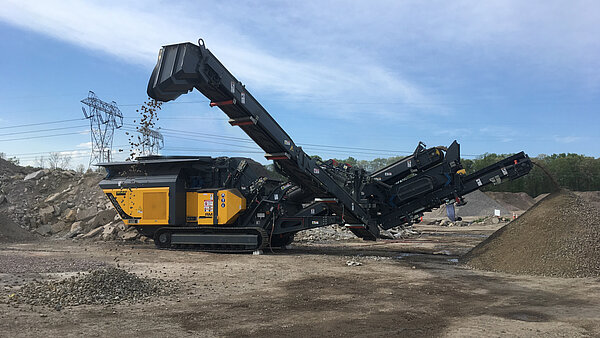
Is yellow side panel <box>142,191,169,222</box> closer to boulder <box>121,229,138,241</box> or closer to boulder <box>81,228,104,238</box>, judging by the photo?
boulder <box>121,229,138,241</box>

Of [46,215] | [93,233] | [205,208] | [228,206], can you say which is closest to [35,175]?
[46,215]

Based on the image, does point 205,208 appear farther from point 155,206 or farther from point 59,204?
point 59,204

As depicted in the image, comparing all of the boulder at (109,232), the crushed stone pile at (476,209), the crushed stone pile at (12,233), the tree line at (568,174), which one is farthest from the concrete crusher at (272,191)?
the tree line at (568,174)

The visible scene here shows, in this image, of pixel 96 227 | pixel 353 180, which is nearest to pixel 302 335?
pixel 353 180

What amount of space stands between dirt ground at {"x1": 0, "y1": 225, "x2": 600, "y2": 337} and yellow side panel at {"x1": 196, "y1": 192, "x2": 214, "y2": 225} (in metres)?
2.26

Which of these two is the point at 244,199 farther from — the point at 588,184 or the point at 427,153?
the point at 588,184

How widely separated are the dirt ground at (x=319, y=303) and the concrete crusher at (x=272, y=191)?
1.96 metres

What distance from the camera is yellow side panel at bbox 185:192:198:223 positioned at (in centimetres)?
1372

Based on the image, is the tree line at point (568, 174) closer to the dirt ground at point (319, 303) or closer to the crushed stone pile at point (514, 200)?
the crushed stone pile at point (514, 200)

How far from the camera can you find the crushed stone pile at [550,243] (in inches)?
358

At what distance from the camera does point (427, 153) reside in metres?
12.4

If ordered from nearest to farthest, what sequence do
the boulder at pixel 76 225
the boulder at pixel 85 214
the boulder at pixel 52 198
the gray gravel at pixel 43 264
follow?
the gray gravel at pixel 43 264
the boulder at pixel 76 225
the boulder at pixel 85 214
the boulder at pixel 52 198

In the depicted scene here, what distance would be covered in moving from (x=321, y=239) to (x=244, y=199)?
606cm

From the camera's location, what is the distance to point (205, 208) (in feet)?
44.4
